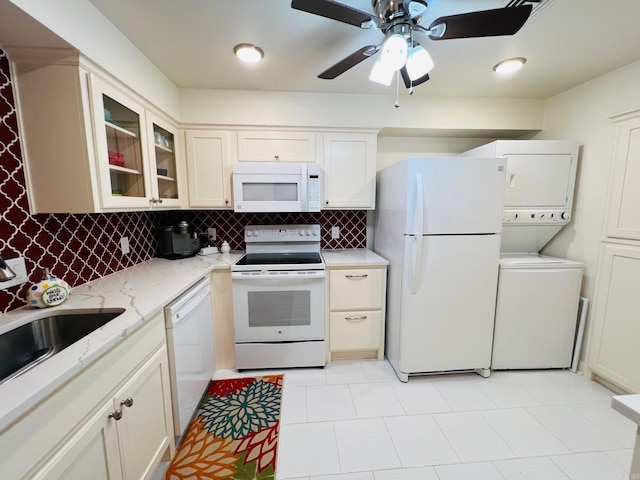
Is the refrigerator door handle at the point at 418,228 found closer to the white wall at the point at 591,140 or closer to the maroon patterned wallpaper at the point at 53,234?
the white wall at the point at 591,140

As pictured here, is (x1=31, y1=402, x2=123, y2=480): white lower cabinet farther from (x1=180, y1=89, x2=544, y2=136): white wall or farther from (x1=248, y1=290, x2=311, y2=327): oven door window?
(x1=180, y1=89, x2=544, y2=136): white wall

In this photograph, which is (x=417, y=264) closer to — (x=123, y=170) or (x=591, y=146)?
(x=591, y=146)

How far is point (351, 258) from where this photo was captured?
2316mm

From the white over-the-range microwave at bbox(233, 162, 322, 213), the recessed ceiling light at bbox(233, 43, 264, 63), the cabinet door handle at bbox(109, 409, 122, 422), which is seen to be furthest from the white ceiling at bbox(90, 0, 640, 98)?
the cabinet door handle at bbox(109, 409, 122, 422)

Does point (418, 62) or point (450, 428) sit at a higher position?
point (418, 62)

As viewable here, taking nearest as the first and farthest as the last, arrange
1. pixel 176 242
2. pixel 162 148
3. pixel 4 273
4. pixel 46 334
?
pixel 4 273, pixel 46 334, pixel 162 148, pixel 176 242

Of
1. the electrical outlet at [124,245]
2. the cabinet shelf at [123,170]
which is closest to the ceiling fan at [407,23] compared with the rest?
the cabinet shelf at [123,170]

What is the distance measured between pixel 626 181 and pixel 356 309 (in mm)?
2061

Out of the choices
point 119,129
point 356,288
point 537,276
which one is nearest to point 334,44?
point 119,129

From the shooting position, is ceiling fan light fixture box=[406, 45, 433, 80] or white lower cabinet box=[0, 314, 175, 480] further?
ceiling fan light fixture box=[406, 45, 433, 80]

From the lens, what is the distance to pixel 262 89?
220 centimetres

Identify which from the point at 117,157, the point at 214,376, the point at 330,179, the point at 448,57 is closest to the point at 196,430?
the point at 214,376

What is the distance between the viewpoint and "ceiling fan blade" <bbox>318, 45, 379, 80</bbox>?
1308mm

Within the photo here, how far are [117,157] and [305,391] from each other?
6.40 feet
